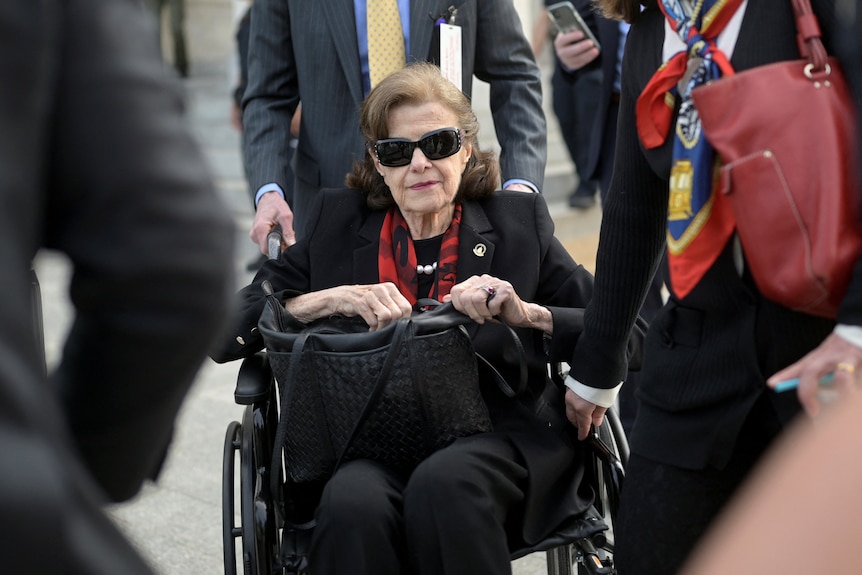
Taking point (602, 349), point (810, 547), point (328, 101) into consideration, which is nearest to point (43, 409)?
point (810, 547)

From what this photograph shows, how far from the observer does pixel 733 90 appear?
1889mm

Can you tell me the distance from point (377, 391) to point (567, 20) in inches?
102

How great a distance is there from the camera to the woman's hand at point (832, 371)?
5.83 feet

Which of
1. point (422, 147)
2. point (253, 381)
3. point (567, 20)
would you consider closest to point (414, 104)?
point (422, 147)

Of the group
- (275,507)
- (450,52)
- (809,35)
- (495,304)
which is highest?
(809,35)

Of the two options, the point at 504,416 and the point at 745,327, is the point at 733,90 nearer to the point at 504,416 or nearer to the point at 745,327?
the point at 745,327

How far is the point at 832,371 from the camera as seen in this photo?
179cm

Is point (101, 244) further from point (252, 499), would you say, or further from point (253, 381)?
point (253, 381)

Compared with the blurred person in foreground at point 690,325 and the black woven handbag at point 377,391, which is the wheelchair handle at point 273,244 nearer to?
the black woven handbag at point 377,391

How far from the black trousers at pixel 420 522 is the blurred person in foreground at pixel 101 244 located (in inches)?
58.6

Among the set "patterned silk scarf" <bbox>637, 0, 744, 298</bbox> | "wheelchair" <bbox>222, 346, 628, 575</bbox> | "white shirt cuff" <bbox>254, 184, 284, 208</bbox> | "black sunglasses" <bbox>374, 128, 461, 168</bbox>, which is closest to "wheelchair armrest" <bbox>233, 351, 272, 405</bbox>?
"wheelchair" <bbox>222, 346, 628, 575</bbox>

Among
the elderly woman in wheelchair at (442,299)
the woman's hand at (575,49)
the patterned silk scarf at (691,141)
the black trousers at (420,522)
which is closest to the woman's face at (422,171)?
the elderly woman in wheelchair at (442,299)

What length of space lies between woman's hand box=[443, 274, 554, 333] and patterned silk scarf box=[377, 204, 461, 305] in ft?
0.62

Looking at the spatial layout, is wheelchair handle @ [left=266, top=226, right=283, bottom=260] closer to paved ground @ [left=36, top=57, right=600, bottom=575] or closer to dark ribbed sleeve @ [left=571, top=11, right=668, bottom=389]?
paved ground @ [left=36, top=57, right=600, bottom=575]
